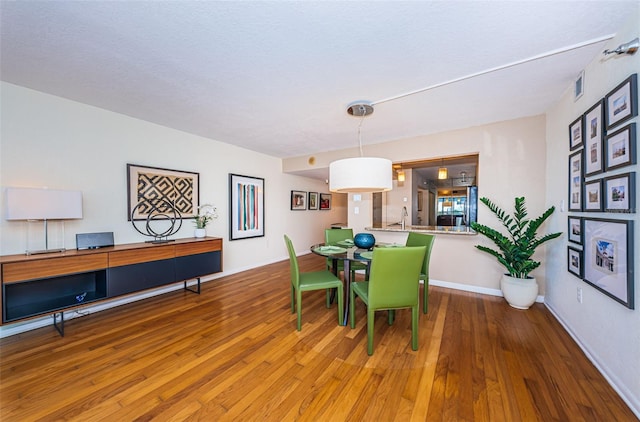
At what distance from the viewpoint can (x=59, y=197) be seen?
228cm

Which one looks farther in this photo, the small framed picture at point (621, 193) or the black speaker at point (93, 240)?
the black speaker at point (93, 240)

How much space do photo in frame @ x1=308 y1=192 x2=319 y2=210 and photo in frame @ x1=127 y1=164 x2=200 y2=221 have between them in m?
3.09

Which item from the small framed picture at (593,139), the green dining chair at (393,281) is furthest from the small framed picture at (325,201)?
the small framed picture at (593,139)

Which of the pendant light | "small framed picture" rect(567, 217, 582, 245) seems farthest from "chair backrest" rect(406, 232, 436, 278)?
"small framed picture" rect(567, 217, 582, 245)

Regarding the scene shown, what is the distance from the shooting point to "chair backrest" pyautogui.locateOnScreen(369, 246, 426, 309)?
188cm

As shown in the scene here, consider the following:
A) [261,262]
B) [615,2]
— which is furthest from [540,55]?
[261,262]

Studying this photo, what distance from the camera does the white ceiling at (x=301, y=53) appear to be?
A: 1.42m

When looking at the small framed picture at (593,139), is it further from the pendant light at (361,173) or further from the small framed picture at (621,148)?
the pendant light at (361,173)

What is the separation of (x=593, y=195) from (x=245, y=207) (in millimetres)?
4534

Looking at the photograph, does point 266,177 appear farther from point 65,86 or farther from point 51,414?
point 51,414

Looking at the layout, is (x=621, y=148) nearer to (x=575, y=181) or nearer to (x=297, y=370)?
(x=575, y=181)

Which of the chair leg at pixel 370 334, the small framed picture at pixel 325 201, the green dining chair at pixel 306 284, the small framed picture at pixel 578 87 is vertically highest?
the small framed picture at pixel 578 87

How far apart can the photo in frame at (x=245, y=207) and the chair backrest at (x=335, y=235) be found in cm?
190

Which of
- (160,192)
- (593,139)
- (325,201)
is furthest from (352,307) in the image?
(325,201)
